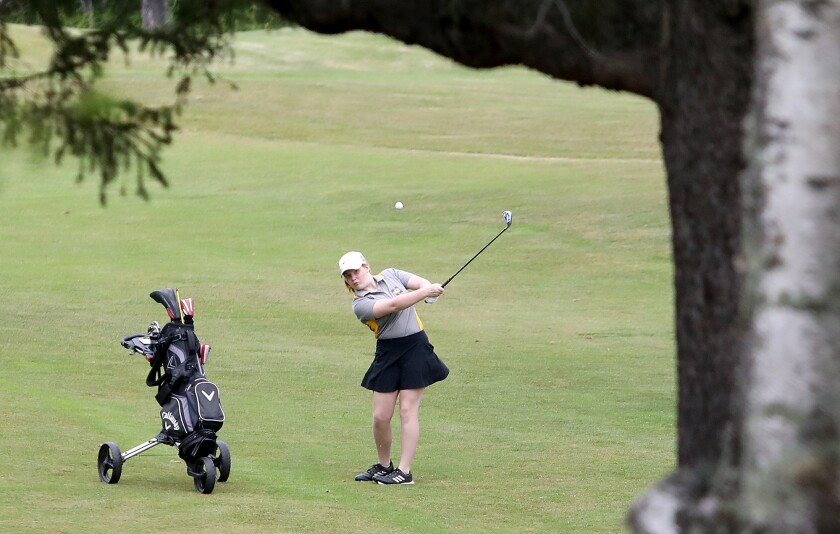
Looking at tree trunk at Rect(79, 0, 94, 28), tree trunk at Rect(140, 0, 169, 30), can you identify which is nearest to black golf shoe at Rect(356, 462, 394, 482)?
tree trunk at Rect(140, 0, 169, 30)

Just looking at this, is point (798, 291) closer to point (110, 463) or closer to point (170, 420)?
point (170, 420)

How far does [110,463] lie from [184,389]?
0.68 meters

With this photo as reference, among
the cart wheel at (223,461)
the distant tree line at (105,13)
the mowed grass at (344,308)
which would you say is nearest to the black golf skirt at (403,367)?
the mowed grass at (344,308)

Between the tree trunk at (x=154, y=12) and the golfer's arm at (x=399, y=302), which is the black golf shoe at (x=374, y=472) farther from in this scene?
the tree trunk at (x=154, y=12)

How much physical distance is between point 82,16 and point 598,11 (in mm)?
2620

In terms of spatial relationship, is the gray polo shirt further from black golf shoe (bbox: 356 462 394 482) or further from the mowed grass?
the mowed grass

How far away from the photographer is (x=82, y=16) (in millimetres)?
6105

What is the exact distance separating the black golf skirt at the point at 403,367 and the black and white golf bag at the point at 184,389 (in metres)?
1.11

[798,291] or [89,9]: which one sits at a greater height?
[89,9]

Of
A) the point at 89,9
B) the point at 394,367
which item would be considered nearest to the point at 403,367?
the point at 394,367

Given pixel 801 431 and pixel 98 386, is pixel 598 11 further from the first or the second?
pixel 98 386

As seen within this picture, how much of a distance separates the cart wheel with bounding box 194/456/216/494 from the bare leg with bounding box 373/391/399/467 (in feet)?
3.81

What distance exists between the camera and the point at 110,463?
10242mm

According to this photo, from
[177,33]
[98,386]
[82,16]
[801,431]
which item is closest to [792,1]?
[801,431]
